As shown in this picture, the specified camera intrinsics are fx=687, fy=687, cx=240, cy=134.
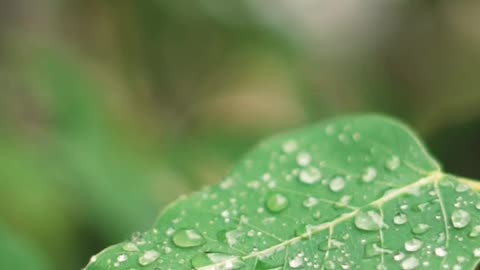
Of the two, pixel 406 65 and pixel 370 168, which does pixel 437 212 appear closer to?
pixel 370 168

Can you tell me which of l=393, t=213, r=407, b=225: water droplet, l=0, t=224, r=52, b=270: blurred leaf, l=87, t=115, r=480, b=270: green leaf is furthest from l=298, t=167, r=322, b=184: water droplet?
l=0, t=224, r=52, b=270: blurred leaf

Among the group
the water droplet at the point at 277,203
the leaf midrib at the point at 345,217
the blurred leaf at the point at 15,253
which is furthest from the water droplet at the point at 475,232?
the blurred leaf at the point at 15,253

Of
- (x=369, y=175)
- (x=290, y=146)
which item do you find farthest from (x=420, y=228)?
(x=290, y=146)

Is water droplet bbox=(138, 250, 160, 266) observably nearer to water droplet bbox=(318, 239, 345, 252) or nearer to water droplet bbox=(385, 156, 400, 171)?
water droplet bbox=(318, 239, 345, 252)

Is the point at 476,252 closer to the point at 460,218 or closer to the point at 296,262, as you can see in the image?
the point at 460,218

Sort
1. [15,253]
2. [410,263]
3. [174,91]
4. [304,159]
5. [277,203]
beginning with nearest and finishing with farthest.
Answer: [410,263] → [277,203] → [304,159] → [15,253] → [174,91]
